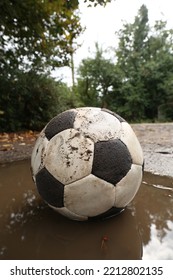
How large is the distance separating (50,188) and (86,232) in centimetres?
50

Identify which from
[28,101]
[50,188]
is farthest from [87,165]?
[28,101]

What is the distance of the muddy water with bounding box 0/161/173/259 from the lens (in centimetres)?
222

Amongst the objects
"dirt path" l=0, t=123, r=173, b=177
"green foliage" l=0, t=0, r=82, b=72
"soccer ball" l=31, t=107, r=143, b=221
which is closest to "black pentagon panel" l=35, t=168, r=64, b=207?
"soccer ball" l=31, t=107, r=143, b=221

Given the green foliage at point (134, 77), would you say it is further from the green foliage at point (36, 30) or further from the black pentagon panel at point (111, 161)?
the black pentagon panel at point (111, 161)

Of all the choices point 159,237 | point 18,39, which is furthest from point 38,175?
point 18,39

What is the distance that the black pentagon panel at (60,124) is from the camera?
2.69 m

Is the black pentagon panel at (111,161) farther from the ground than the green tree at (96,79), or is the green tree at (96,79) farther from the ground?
the green tree at (96,79)

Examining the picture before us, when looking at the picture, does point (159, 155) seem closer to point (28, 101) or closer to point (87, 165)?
point (87, 165)

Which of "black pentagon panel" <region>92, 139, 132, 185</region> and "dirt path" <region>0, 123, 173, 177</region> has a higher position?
"black pentagon panel" <region>92, 139, 132, 185</region>

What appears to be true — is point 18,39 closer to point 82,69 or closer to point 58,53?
point 58,53

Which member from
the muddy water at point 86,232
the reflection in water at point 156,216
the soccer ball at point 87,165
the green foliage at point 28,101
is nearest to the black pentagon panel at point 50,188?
the soccer ball at point 87,165

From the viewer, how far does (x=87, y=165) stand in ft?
8.09

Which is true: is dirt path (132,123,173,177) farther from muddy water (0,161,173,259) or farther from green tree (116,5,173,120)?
green tree (116,5,173,120)

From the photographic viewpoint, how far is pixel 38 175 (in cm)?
270
